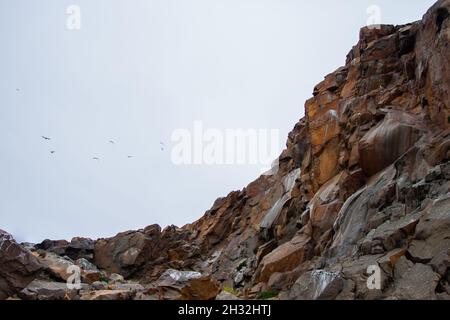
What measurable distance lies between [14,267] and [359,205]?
54.4ft

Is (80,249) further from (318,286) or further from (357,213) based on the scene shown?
(318,286)

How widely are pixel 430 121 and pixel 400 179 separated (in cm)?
452

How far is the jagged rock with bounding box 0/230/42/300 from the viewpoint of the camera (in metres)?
18.0

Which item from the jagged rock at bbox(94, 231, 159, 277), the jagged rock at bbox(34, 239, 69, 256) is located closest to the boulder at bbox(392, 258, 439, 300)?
the jagged rock at bbox(94, 231, 159, 277)

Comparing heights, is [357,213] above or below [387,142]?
below

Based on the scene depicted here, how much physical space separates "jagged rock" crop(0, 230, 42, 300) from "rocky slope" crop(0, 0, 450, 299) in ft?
0.17

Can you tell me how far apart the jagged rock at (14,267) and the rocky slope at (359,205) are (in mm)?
52

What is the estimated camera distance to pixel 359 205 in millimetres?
20422

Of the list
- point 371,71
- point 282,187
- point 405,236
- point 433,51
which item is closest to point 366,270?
point 405,236

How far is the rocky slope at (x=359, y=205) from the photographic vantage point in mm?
14453

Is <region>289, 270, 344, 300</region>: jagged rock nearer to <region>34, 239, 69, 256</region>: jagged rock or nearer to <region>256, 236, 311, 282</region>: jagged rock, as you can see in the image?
<region>256, 236, 311, 282</region>: jagged rock

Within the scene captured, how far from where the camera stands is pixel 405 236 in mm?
15125

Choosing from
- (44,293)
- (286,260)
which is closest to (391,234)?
(286,260)
